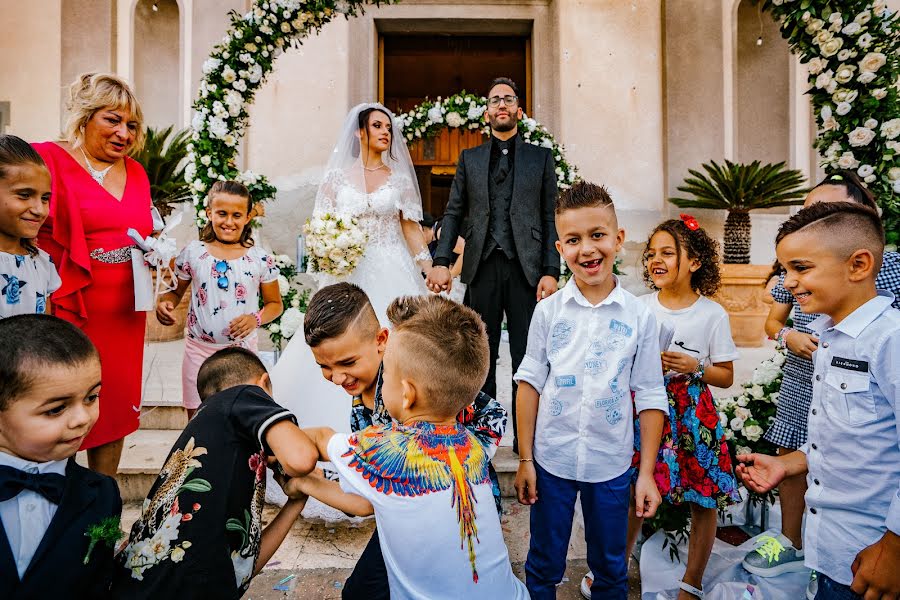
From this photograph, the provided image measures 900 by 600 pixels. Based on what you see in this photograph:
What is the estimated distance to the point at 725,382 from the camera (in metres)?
2.30

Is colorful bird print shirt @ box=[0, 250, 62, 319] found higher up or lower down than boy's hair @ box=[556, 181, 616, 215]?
lower down

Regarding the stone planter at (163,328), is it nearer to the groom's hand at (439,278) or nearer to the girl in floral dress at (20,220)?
the groom's hand at (439,278)

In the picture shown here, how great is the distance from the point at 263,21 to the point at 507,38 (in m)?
5.49

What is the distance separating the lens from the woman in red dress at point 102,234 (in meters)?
2.27

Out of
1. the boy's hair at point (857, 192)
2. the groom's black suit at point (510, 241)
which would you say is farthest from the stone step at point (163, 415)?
the boy's hair at point (857, 192)

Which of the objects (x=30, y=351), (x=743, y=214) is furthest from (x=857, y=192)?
(x=743, y=214)

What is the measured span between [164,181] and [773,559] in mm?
6963

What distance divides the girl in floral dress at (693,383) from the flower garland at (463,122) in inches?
Answer: 145

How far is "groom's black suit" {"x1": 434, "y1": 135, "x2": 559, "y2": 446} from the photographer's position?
10.8 ft

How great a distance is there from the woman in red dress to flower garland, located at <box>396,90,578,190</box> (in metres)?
3.83

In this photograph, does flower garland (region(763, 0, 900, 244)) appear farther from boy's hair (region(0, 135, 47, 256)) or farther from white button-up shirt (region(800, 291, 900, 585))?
boy's hair (region(0, 135, 47, 256))

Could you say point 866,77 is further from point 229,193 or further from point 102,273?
point 102,273

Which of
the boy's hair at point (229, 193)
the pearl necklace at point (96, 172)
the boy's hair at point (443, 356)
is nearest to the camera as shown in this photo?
the boy's hair at point (443, 356)

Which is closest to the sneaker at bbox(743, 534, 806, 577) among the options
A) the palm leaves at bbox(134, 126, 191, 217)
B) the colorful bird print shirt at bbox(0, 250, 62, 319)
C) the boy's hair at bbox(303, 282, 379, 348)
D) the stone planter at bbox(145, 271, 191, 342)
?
the boy's hair at bbox(303, 282, 379, 348)
